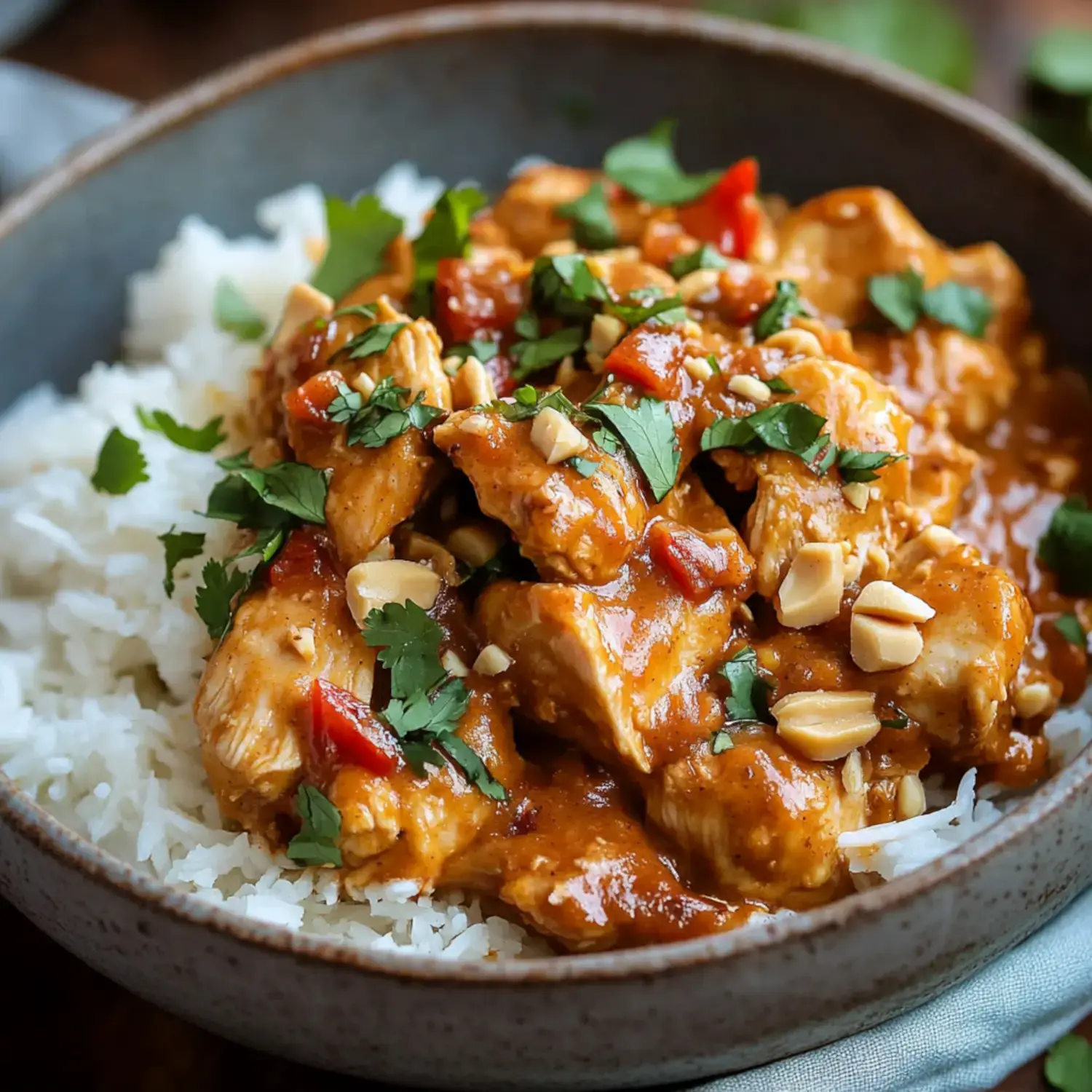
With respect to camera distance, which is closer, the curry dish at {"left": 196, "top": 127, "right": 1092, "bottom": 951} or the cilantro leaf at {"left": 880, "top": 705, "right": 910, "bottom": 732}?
the curry dish at {"left": 196, "top": 127, "right": 1092, "bottom": 951}

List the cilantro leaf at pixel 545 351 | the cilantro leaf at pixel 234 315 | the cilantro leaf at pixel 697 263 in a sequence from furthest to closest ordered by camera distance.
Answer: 1. the cilantro leaf at pixel 234 315
2. the cilantro leaf at pixel 697 263
3. the cilantro leaf at pixel 545 351

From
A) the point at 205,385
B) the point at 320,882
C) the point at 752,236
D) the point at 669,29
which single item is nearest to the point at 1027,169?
the point at 752,236

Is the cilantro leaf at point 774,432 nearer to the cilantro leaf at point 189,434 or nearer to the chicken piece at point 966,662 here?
the chicken piece at point 966,662

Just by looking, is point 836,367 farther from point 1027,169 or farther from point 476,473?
Answer: point 1027,169

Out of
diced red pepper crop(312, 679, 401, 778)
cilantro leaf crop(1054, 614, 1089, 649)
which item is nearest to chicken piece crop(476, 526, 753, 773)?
diced red pepper crop(312, 679, 401, 778)

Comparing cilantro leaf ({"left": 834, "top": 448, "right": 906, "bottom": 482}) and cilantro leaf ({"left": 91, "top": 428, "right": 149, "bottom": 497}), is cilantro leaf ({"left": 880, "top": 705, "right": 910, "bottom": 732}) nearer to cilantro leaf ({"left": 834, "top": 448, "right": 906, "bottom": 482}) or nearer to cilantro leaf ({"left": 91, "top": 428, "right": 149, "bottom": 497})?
cilantro leaf ({"left": 834, "top": 448, "right": 906, "bottom": 482})

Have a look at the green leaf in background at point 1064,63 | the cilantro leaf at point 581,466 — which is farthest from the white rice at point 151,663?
the green leaf in background at point 1064,63
